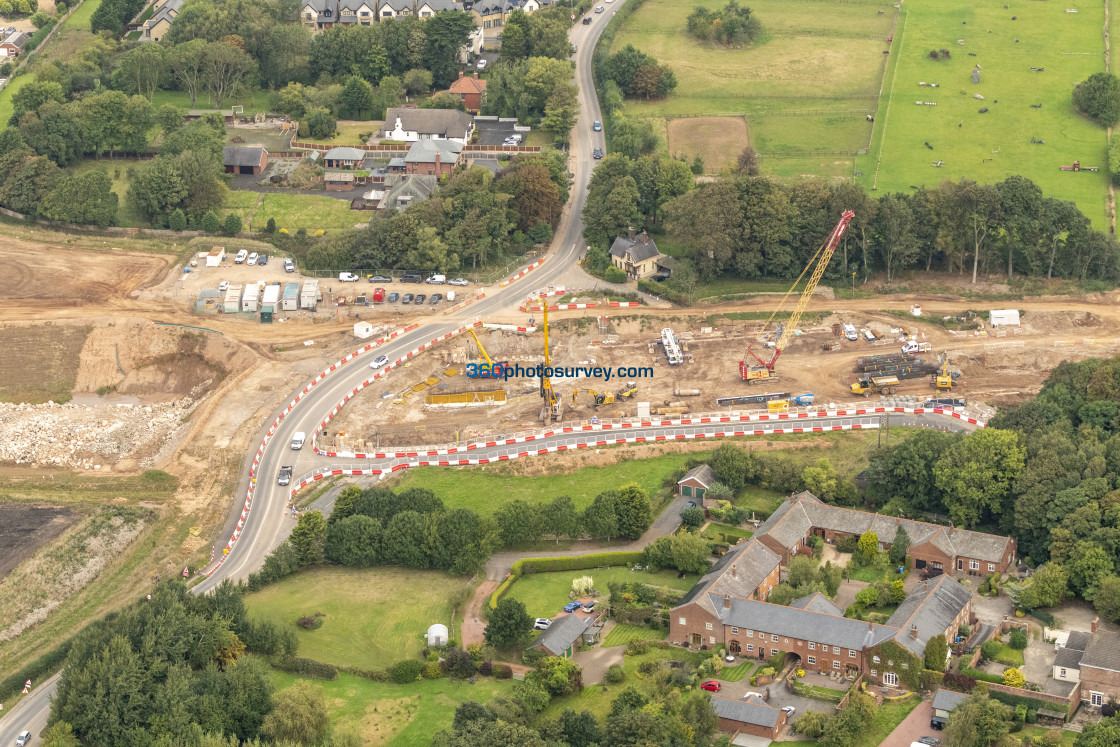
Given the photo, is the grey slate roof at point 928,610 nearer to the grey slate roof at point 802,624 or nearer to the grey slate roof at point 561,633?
the grey slate roof at point 802,624

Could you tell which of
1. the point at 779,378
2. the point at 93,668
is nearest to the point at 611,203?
the point at 779,378

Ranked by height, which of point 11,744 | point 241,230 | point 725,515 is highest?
point 241,230

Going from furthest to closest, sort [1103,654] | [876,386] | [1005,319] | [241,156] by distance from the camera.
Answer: [241,156] → [1005,319] → [876,386] → [1103,654]

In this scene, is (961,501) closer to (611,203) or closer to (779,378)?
(779,378)

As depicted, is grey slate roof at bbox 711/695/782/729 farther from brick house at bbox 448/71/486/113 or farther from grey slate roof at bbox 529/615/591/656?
brick house at bbox 448/71/486/113

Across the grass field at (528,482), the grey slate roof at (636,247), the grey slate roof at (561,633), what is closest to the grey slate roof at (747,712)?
the grey slate roof at (561,633)

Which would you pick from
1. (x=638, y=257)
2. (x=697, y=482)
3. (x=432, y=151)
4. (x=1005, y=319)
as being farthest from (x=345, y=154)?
(x=1005, y=319)

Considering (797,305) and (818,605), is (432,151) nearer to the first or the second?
(797,305)
